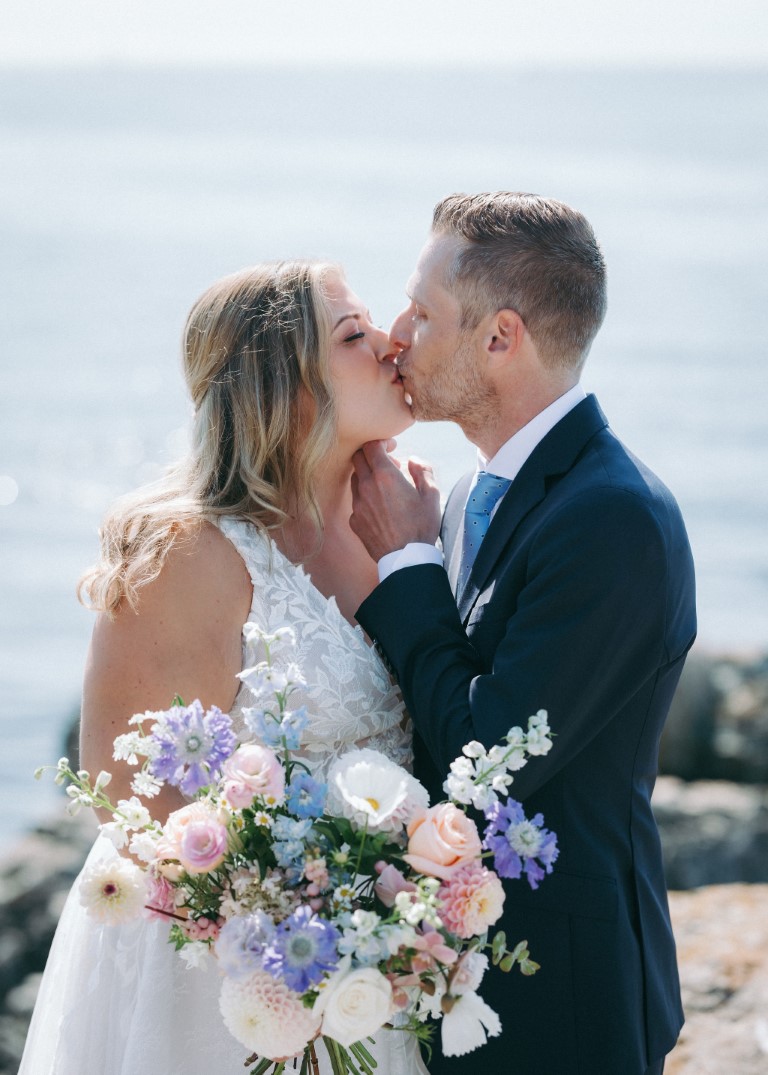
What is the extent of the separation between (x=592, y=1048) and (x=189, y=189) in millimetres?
50995

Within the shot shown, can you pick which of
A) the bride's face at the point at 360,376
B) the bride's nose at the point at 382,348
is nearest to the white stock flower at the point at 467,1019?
the bride's face at the point at 360,376

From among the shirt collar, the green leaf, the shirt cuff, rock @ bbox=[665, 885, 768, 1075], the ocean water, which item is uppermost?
the shirt collar

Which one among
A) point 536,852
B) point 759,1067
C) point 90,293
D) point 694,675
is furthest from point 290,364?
point 90,293

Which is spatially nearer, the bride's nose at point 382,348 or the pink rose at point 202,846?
the pink rose at point 202,846

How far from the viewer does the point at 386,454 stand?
3.66 metres

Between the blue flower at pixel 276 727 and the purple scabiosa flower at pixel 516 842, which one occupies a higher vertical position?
the blue flower at pixel 276 727

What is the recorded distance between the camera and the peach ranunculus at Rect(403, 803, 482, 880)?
7.43ft

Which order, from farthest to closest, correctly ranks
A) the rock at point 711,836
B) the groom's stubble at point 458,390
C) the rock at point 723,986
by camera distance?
the rock at point 711,836 < the rock at point 723,986 < the groom's stubble at point 458,390

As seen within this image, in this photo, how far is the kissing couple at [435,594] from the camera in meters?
2.95

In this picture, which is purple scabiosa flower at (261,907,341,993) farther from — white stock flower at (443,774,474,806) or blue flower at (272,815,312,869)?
white stock flower at (443,774,474,806)

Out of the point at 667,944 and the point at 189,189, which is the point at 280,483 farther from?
the point at 189,189

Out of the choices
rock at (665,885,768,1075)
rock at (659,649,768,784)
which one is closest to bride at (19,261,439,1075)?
rock at (665,885,768,1075)

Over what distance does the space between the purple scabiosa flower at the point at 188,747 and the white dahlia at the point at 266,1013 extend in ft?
1.06

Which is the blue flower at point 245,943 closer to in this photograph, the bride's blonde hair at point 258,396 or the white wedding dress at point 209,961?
the white wedding dress at point 209,961
